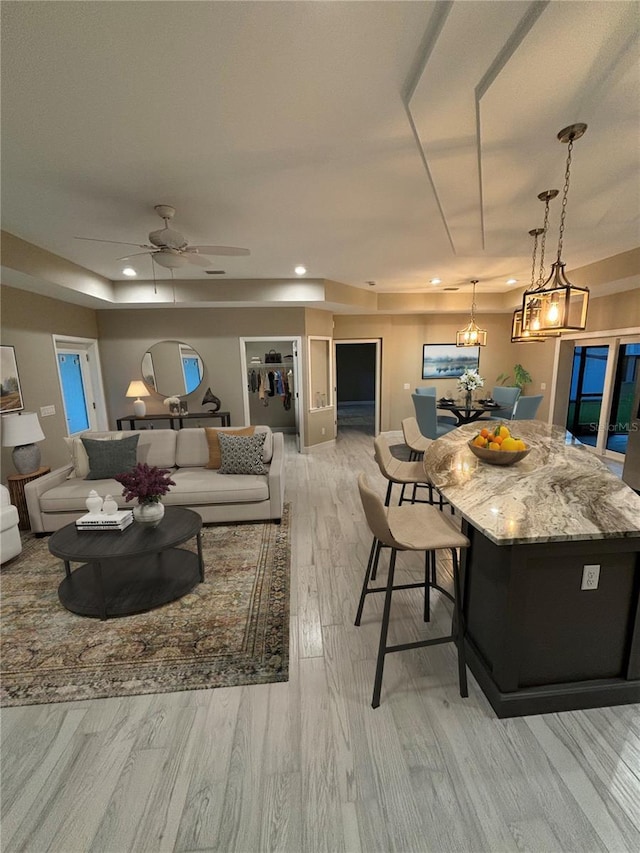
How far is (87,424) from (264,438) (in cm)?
369

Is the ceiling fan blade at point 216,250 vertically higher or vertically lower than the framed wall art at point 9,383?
higher

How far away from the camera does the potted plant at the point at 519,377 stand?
748 centimetres

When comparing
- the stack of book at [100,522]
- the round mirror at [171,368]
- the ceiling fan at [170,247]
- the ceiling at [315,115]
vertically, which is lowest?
the stack of book at [100,522]

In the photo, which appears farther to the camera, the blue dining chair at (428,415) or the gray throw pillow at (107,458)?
the blue dining chair at (428,415)

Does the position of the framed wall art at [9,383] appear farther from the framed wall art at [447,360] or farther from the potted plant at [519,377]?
the potted plant at [519,377]

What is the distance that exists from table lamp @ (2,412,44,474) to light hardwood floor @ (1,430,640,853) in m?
2.62

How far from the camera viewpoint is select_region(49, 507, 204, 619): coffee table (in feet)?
7.93

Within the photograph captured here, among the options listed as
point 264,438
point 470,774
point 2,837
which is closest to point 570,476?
point 470,774

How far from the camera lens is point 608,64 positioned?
4.99ft

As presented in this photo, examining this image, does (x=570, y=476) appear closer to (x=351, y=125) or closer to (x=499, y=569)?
(x=499, y=569)

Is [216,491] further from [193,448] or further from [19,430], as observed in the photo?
[19,430]

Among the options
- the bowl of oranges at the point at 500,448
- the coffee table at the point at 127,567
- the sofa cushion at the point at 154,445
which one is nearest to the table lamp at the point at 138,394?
the sofa cushion at the point at 154,445

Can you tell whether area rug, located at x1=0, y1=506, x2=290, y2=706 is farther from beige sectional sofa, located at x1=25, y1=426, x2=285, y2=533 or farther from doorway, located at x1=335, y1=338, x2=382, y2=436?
doorway, located at x1=335, y1=338, x2=382, y2=436

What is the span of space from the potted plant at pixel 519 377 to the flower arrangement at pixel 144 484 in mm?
7100
